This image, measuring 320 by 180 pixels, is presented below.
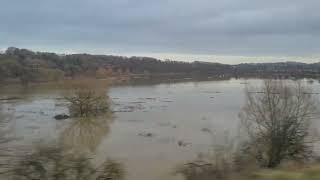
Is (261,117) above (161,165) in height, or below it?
above

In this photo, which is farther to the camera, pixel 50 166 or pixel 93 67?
pixel 93 67

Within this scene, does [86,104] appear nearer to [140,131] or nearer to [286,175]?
[140,131]

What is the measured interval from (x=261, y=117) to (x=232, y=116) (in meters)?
15.9

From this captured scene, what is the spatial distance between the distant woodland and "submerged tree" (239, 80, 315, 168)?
38733 mm

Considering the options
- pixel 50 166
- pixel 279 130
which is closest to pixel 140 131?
pixel 279 130

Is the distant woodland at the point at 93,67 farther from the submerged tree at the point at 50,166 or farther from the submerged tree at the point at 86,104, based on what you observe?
the submerged tree at the point at 50,166

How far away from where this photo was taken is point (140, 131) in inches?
1210

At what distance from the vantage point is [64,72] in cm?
9662

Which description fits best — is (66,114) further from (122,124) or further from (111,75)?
(111,75)

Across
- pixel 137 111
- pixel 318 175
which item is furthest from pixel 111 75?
pixel 318 175

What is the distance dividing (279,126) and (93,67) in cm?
8402

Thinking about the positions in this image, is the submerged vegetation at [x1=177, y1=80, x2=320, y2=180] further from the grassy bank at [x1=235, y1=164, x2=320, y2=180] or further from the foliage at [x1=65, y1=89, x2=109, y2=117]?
the foliage at [x1=65, y1=89, x2=109, y2=117]

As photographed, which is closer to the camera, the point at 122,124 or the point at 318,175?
the point at 318,175

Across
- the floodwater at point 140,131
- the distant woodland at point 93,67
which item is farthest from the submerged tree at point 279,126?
the distant woodland at point 93,67
